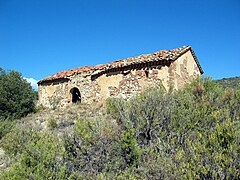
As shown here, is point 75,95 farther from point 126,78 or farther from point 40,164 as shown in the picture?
point 40,164

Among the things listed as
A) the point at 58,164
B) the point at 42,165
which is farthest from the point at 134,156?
the point at 42,165

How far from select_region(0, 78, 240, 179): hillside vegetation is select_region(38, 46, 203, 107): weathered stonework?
521cm

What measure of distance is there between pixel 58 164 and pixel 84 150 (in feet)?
2.06

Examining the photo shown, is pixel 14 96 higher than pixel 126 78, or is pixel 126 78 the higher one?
pixel 126 78

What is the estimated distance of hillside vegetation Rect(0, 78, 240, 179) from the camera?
120 inches

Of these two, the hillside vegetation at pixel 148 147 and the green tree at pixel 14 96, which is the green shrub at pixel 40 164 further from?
the green tree at pixel 14 96

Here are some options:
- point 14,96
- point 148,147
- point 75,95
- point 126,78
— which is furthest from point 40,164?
point 75,95

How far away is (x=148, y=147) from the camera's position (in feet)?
13.3

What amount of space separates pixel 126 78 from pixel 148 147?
903 centimetres

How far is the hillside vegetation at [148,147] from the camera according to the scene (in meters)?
3.04

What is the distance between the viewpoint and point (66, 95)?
16344 mm

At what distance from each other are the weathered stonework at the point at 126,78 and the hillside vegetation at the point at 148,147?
17.1 ft

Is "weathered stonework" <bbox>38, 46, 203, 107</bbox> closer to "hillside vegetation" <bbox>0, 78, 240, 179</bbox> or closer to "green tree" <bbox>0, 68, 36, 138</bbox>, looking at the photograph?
"green tree" <bbox>0, 68, 36, 138</bbox>

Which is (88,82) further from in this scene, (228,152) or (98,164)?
(228,152)
